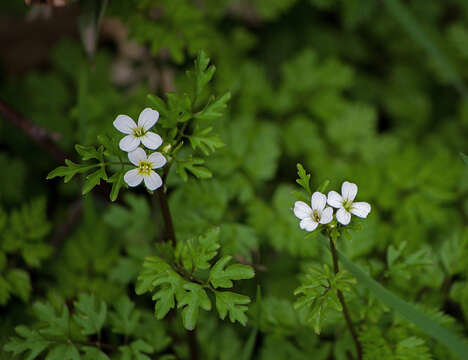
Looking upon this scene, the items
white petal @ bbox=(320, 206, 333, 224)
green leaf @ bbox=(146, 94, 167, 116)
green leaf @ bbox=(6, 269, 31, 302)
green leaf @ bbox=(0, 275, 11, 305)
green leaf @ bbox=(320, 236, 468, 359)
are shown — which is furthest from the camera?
green leaf @ bbox=(6, 269, 31, 302)

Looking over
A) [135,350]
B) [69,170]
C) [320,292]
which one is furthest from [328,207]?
[135,350]

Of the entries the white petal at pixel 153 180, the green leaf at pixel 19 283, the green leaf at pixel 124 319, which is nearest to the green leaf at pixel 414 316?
the white petal at pixel 153 180

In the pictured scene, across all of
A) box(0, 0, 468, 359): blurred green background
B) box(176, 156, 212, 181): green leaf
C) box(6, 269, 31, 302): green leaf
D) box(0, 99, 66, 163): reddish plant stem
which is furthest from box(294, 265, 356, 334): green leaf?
box(0, 99, 66, 163): reddish plant stem

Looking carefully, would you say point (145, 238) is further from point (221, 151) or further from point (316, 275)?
point (316, 275)

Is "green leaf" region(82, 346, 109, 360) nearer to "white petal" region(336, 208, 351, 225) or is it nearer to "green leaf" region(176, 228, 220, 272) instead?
"green leaf" region(176, 228, 220, 272)

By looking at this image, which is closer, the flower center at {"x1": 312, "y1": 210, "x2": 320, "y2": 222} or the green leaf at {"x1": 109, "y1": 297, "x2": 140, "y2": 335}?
the flower center at {"x1": 312, "y1": 210, "x2": 320, "y2": 222}
